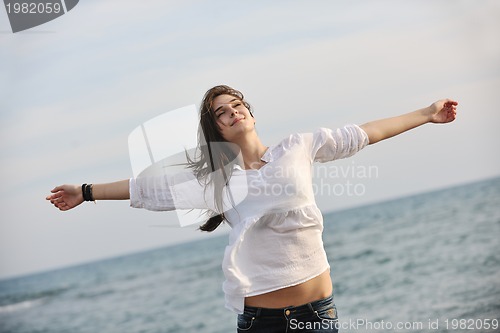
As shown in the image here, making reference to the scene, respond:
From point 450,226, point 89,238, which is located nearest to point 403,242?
point 450,226

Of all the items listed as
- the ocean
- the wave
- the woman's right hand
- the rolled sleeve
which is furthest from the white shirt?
the wave

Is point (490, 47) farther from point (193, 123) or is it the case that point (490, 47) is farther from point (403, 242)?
point (403, 242)

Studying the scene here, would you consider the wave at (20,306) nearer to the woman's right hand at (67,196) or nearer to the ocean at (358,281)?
the ocean at (358,281)

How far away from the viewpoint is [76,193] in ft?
6.55

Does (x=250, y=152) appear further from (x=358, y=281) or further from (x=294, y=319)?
(x=358, y=281)

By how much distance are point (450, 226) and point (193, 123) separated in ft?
37.2

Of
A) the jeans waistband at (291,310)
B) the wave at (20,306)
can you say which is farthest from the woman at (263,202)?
the wave at (20,306)

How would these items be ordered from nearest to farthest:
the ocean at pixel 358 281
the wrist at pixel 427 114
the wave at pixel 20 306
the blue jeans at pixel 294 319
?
the blue jeans at pixel 294 319
the wrist at pixel 427 114
the ocean at pixel 358 281
the wave at pixel 20 306

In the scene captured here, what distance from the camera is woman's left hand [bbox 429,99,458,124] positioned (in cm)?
210

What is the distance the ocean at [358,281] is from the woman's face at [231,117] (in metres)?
3.63

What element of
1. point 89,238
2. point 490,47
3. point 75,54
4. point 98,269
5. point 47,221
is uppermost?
point 75,54

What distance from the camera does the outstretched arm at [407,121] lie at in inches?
80.0

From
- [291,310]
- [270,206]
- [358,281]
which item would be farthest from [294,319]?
[358,281]

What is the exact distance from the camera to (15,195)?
8.64 metres
